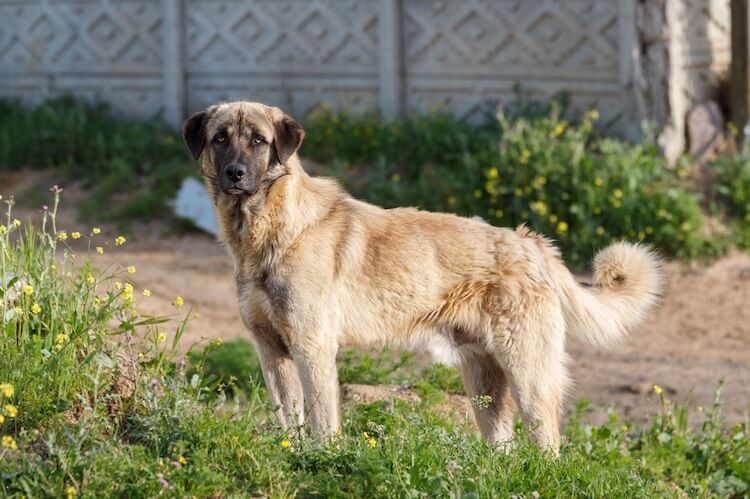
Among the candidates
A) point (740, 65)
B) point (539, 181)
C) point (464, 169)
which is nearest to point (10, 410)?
point (539, 181)

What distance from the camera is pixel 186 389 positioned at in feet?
16.0

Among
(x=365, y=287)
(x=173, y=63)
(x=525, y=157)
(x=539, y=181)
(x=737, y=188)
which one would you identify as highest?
(x=365, y=287)

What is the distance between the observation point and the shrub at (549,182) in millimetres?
10117

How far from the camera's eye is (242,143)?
519 cm

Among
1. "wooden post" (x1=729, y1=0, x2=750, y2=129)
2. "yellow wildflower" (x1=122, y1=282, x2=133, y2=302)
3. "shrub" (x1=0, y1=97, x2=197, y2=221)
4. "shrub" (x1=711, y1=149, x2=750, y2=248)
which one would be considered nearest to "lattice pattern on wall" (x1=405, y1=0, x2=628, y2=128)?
"wooden post" (x1=729, y1=0, x2=750, y2=129)

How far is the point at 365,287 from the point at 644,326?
4453mm

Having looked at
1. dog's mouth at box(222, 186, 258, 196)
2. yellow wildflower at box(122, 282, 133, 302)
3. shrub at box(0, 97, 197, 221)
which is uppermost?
dog's mouth at box(222, 186, 258, 196)

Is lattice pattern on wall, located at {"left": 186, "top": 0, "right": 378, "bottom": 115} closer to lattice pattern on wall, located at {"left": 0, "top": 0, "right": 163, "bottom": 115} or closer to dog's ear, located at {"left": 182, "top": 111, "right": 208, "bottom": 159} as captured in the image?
lattice pattern on wall, located at {"left": 0, "top": 0, "right": 163, "bottom": 115}

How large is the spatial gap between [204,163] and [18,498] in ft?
6.27

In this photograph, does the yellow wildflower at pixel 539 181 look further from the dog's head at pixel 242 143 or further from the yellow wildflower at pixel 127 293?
the yellow wildflower at pixel 127 293

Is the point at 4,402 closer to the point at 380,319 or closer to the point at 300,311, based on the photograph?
the point at 300,311

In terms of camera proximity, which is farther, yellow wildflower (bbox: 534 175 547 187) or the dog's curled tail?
yellow wildflower (bbox: 534 175 547 187)

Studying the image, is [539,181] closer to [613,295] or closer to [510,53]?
[510,53]

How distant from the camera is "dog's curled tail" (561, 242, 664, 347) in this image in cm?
550
